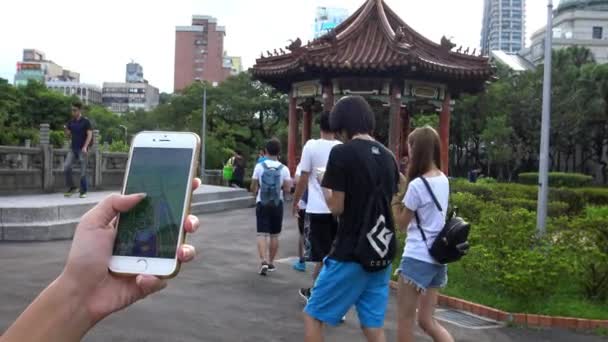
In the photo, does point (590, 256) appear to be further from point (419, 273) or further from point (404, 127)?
point (404, 127)

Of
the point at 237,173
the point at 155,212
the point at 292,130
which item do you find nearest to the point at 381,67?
the point at 292,130

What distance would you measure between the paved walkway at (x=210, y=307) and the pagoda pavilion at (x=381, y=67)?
756cm

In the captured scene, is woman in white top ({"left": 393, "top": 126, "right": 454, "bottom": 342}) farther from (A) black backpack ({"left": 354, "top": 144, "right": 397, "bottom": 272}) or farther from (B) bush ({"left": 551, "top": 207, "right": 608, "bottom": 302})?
(B) bush ({"left": 551, "top": 207, "right": 608, "bottom": 302})

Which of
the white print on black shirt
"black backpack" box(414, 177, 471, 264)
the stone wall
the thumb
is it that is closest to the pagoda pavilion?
the stone wall

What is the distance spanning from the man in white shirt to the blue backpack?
1.66m

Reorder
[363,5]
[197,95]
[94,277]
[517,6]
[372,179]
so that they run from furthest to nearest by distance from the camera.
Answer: [517,6]
[197,95]
[363,5]
[372,179]
[94,277]

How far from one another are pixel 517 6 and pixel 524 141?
12455 cm

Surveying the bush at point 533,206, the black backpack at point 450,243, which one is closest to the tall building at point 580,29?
the bush at point 533,206

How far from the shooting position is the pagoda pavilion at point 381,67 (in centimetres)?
1602

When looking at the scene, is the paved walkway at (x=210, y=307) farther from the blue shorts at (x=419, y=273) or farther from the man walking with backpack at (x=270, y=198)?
the blue shorts at (x=419, y=273)

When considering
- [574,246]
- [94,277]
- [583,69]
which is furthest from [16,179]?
[583,69]

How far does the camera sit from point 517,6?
525 ft

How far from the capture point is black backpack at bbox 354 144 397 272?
405 centimetres

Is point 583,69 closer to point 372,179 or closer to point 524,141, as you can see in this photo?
point 524,141
